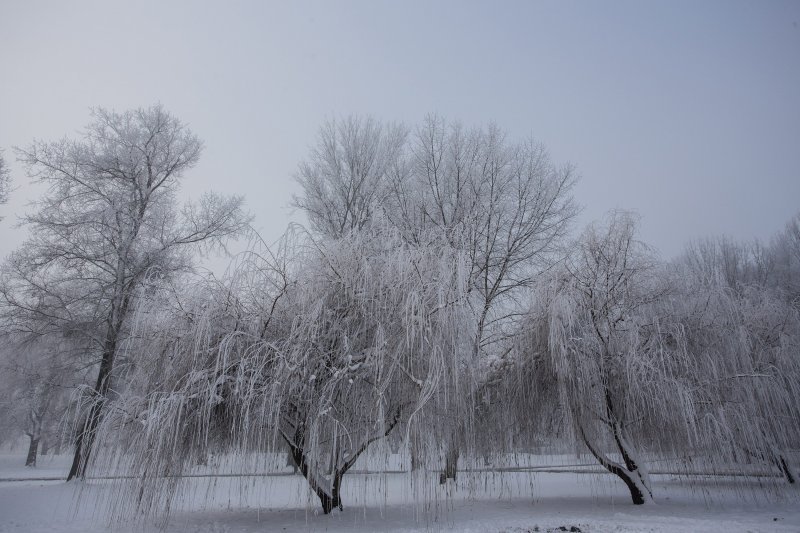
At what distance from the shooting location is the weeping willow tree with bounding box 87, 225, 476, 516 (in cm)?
537

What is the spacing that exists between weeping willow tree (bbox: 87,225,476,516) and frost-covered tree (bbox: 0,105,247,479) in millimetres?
5239

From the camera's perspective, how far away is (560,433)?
764cm

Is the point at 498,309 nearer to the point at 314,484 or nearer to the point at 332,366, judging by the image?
the point at 332,366

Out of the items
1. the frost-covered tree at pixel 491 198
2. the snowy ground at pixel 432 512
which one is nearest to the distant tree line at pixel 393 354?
the snowy ground at pixel 432 512

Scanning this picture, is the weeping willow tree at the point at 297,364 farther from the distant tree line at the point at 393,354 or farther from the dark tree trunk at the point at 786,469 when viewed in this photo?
the dark tree trunk at the point at 786,469

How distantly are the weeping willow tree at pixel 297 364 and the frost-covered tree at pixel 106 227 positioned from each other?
5.24 metres

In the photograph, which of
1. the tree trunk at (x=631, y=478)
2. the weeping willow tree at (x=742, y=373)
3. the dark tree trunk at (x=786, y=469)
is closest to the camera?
the weeping willow tree at (x=742, y=373)

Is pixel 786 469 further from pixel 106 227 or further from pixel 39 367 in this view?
pixel 39 367

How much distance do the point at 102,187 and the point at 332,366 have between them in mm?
10582

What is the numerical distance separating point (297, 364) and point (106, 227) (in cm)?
917

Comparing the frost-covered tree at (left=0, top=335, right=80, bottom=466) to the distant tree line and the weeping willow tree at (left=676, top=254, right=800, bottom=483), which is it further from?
the weeping willow tree at (left=676, top=254, right=800, bottom=483)

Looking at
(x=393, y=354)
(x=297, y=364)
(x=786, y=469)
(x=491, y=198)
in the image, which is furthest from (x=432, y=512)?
(x=491, y=198)

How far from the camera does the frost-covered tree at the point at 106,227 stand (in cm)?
1089

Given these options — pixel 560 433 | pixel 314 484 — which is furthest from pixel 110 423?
pixel 560 433
